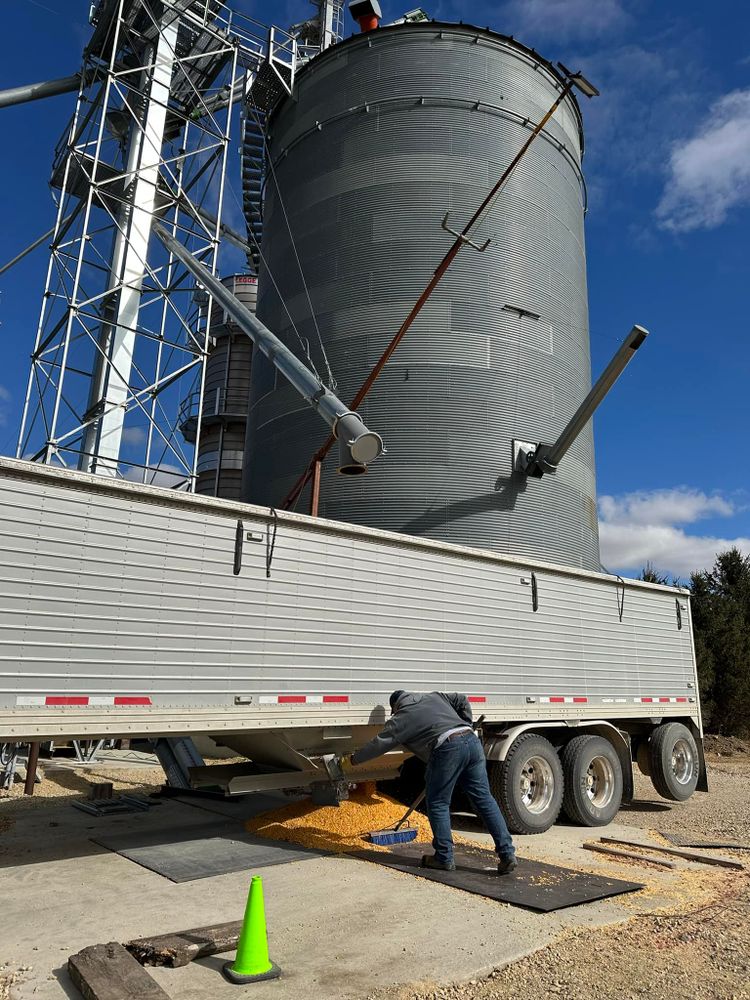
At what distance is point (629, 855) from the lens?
310 inches

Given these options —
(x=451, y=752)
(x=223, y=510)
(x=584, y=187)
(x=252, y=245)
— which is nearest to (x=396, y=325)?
(x=584, y=187)

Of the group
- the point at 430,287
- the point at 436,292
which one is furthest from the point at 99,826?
the point at 436,292

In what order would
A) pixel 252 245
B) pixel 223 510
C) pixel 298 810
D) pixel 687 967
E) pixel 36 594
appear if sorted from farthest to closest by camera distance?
pixel 252 245 < pixel 298 810 < pixel 223 510 < pixel 36 594 < pixel 687 967

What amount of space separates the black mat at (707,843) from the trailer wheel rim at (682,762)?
→ 3111mm

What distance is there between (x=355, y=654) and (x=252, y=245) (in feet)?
85.7

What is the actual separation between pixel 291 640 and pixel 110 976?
3549 millimetres

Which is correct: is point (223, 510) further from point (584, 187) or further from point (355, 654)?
point (584, 187)

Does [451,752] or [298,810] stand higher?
[451,752]

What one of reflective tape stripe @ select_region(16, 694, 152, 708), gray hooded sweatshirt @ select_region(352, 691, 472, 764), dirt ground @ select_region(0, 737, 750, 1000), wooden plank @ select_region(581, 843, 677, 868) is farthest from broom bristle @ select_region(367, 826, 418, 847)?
reflective tape stripe @ select_region(16, 694, 152, 708)

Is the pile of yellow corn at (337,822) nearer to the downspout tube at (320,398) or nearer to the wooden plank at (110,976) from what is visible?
the wooden plank at (110,976)

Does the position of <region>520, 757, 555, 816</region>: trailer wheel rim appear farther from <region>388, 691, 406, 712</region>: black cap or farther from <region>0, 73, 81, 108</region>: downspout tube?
<region>0, 73, 81, 108</region>: downspout tube

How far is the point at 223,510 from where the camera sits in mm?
7164

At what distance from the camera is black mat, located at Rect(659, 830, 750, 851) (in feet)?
28.2

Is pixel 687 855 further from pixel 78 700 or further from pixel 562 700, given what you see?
pixel 78 700
